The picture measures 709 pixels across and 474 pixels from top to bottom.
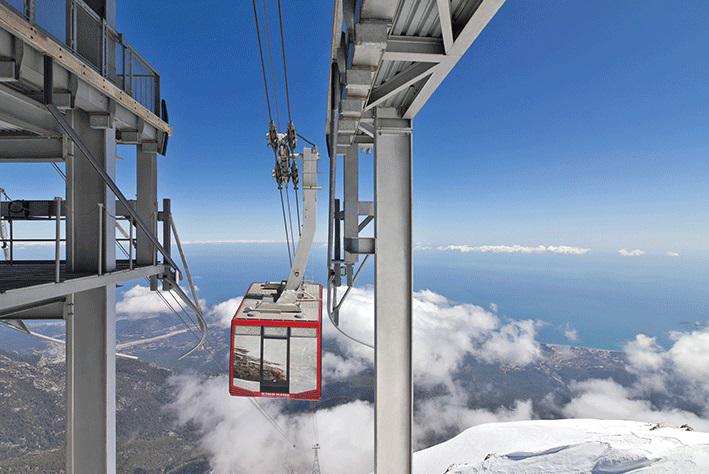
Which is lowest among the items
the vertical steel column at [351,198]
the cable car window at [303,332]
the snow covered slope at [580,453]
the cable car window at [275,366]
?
the snow covered slope at [580,453]

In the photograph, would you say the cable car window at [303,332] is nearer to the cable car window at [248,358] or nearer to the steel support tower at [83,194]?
the cable car window at [248,358]

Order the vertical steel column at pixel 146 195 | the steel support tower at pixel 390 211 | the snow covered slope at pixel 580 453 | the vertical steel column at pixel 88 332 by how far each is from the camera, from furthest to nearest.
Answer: the snow covered slope at pixel 580 453, the vertical steel column at pixel 146 195, the vertical steel column at pixel 88 332, the steel support tower at pixel 390 211

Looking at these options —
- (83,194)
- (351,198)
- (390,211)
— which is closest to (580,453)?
(351,198)

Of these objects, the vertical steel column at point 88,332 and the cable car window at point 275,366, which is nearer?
the vertical steel column at point 88,332

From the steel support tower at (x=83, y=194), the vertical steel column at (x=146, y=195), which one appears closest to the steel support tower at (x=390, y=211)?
the steel support tower at (x=83, y=194)

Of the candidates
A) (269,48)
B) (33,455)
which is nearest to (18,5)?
(269,48)

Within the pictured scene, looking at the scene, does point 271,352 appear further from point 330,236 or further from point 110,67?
point 110,67

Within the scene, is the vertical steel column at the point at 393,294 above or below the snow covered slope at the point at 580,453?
above

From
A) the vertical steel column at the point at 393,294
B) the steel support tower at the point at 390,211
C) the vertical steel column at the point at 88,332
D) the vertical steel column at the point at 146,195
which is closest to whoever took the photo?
the steel support tower at the point at 390,211
